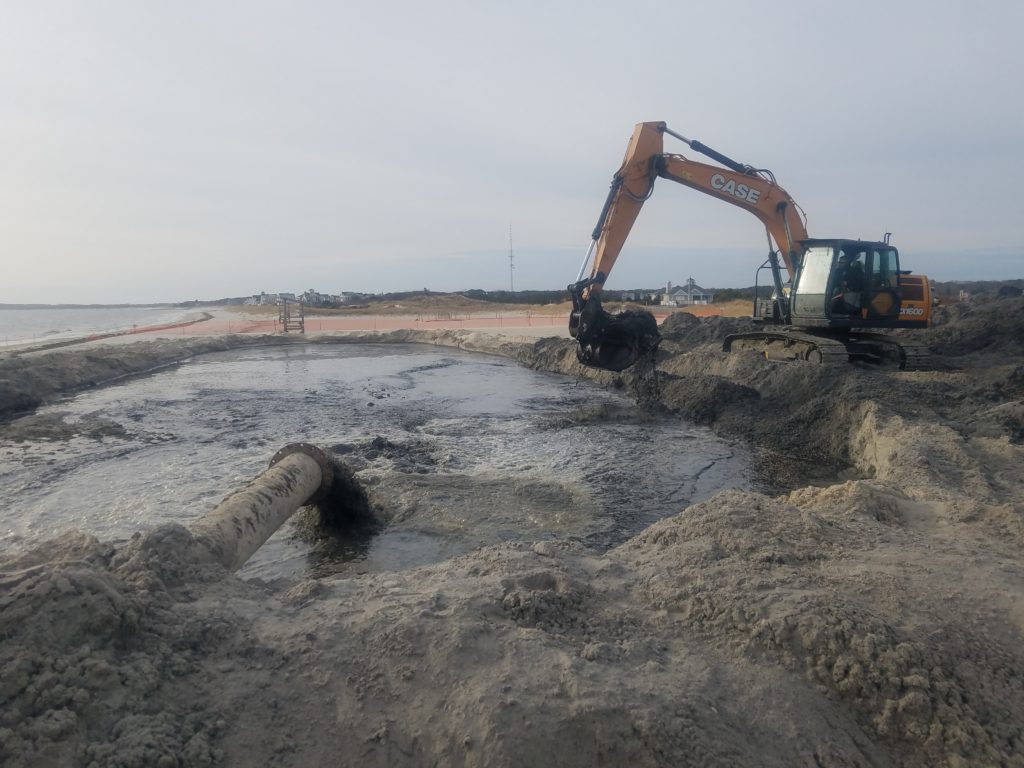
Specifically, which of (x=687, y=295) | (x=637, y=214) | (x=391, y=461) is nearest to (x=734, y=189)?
(x=637, y=214)

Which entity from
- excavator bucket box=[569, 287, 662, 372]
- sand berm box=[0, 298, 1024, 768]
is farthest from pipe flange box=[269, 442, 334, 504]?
excavator bucket box=[569, 287, 662, 372]

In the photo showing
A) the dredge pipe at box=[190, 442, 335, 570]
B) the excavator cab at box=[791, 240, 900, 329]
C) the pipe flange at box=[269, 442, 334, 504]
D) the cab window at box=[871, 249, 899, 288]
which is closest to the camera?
the dredge pipe at box=[190, 442, 335, 570]

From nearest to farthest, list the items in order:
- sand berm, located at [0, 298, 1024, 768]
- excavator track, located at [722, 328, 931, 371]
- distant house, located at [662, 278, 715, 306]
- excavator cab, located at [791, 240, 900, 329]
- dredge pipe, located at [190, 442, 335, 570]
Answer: sand berm, located at [0, 298, 1024, 768] < dredge pipe, located at [190, 442, 335, 570] < excavator track, located at [722, 328, 931, 371] < excavator cab, located at [791, 240, 900, 329] < distant house, located at [662, 278, 715, 306]

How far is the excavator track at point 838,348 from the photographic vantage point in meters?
10.1

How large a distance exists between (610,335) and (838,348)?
3.49 metres

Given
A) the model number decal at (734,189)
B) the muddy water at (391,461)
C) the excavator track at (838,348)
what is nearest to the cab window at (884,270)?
the excavator track at (838,348)

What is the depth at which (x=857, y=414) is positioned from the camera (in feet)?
27.3

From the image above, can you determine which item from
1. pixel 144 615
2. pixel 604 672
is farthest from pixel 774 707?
pixel 144 615

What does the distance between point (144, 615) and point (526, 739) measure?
5.70ft

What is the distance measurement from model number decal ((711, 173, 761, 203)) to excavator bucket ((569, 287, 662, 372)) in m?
2.84

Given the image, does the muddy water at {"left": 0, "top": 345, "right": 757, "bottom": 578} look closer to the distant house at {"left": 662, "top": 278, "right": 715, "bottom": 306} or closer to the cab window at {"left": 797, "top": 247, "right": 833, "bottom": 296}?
the cab window at {"left": 797, "top": 247, "right": 833, "bottom": 296}

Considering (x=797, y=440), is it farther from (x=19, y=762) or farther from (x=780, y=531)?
(x=19, y=762)

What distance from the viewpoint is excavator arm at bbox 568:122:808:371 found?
33.0ft

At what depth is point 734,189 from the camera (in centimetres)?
1113
